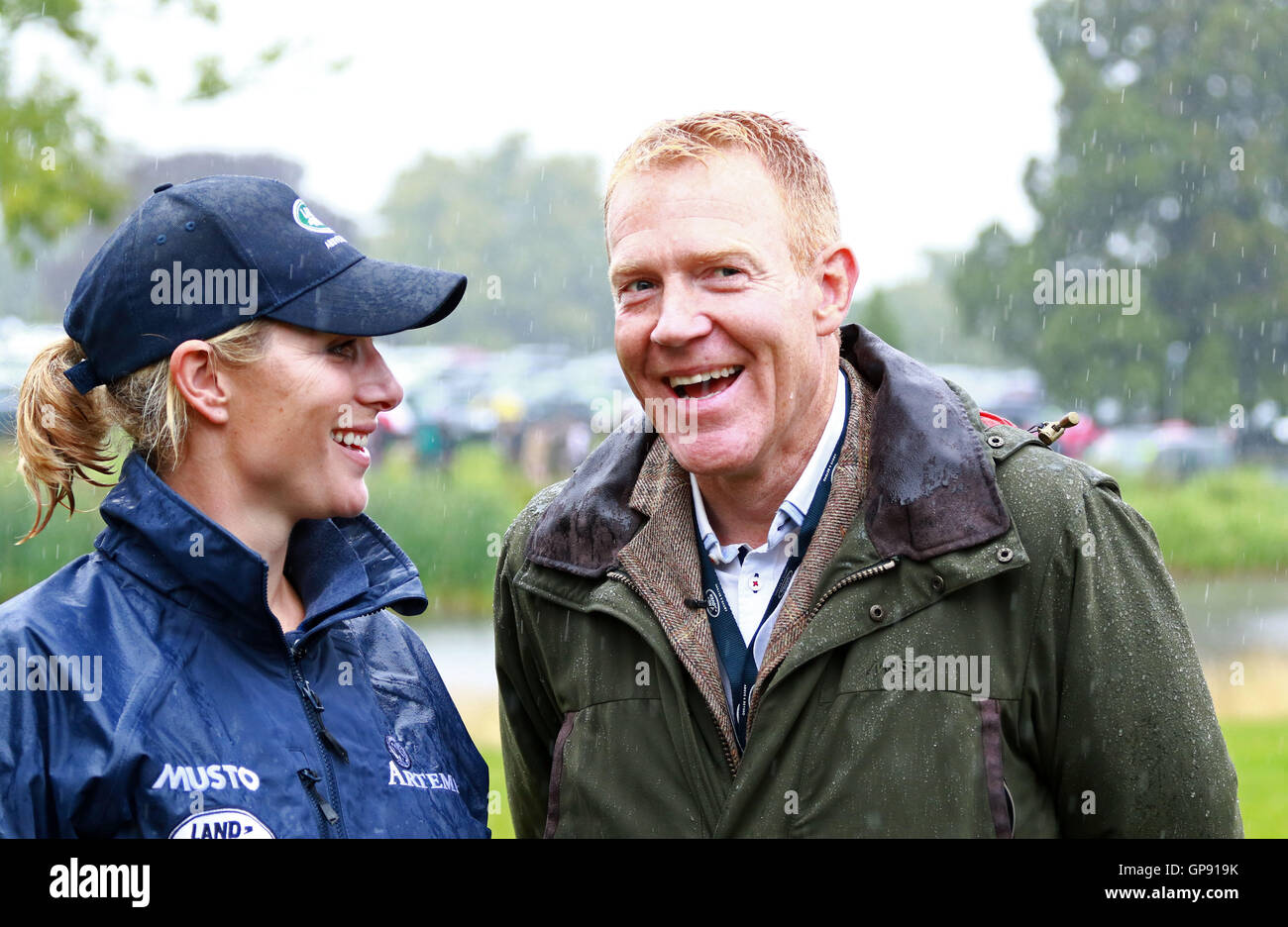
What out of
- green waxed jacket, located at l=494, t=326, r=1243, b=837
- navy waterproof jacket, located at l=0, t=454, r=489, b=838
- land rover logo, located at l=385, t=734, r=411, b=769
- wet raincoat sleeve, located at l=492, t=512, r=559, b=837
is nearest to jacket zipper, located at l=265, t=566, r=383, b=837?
navy waterproof jacket, located at l=0, t=454, r=489, b=838

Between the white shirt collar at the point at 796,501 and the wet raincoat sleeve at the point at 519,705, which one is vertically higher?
the white shirt collar at the point at 796,501

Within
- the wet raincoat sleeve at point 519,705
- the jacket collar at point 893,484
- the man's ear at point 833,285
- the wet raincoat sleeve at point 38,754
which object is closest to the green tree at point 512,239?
the wet raincoat sleeve at point 519,705

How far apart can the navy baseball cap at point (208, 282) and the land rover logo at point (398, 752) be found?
2.84 feet

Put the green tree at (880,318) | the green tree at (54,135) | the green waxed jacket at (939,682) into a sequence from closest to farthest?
the green waxed jacket at (939,682)
the green tree at (54,135)
the green tree at (880,318)

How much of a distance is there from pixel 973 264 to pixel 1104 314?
352 cm

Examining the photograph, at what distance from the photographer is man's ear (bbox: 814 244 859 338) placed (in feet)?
10.9

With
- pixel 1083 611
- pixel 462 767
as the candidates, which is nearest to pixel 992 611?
pixel 1083 611

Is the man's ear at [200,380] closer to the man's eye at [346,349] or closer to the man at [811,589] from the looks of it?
the man's eye at [346,349]

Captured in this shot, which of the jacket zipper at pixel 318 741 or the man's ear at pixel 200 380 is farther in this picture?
the man's ear at pixel 200 380

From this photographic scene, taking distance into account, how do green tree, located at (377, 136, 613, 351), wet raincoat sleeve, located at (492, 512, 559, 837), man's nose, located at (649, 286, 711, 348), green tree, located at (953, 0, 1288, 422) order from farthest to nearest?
green tree, located at (377, 136, 613, 351) → green tree, located at (953, 0, 1288, 422) → wet raincoat sleeve, located at (492, 512, 559, 837) → man's nose, located at (649, 286, 711, 348)

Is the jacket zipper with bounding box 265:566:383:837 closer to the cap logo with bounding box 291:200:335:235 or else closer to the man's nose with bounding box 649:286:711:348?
the cap logo with bounding box 291:200:335:235

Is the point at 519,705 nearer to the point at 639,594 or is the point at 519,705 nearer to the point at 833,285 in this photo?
the point at 639,594

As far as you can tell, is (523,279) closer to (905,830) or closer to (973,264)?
(973,264)

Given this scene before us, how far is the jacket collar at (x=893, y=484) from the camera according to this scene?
3.01m
